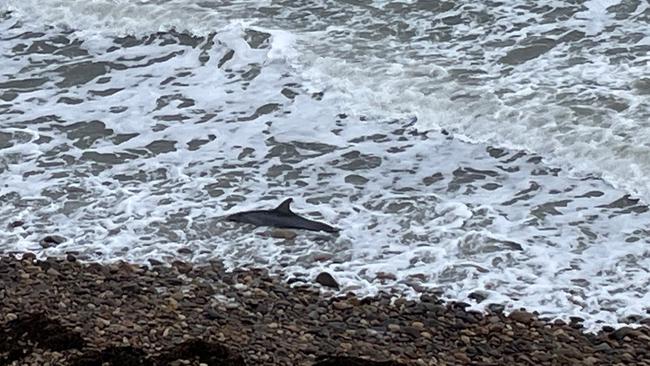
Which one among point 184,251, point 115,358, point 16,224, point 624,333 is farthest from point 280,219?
point 624,333

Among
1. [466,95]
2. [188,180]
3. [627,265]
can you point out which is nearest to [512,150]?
[466,95]

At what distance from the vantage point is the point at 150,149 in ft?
28.7

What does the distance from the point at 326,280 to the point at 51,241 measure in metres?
1.88

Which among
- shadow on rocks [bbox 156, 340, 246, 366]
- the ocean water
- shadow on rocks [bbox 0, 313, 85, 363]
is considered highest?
shadow on rocks [bbox 0, 313, 85, 363]

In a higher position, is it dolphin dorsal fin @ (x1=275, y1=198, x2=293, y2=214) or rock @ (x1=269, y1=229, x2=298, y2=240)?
dolphin dorsal fin @ (x1=275, y1=198, x2=293, y2=214)

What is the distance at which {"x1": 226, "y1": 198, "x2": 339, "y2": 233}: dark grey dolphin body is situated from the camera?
7367 mm

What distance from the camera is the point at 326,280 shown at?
21.7 ft

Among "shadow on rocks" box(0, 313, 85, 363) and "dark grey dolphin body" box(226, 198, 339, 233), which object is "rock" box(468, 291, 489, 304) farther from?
"shadow on rocks" box(0, 313, 85, 363)

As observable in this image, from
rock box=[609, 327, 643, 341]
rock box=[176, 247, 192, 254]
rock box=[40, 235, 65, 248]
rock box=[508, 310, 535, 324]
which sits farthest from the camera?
rock box=[40, 235, 65, 248]

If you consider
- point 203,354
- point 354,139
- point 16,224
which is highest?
point 203,354

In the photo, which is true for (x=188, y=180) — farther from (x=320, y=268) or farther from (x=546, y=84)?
(x=546, y=84)

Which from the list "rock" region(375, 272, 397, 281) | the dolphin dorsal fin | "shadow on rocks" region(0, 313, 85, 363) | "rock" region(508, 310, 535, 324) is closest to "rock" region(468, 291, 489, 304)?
"rock" region(508, 310, 535, 324)

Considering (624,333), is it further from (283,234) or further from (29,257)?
(29,257)

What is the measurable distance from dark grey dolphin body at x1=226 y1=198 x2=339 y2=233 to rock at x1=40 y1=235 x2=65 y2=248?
1114mm
